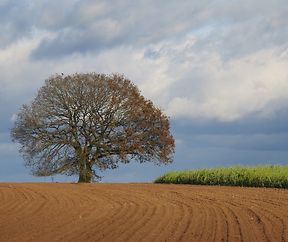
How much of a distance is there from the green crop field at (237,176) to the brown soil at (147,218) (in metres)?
7.25

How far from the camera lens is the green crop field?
30248mm

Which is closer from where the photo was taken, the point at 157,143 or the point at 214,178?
the point at 214,178

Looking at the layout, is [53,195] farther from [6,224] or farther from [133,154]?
[133,154]

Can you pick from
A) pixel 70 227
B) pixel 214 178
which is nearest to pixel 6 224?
pixel 70 227

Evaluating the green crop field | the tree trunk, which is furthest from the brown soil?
the tree trunk

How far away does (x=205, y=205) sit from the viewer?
19500mm

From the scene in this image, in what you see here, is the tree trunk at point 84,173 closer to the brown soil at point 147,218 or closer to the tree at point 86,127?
the tree at point 86,127

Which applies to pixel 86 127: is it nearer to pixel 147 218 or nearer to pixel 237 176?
pixel 237 176

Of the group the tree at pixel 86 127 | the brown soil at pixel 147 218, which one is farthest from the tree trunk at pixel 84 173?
the brown soil at pixel 147 218

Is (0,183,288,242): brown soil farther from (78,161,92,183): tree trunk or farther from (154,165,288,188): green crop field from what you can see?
(78,161,92,183): tree trunk

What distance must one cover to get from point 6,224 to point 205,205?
264 inches

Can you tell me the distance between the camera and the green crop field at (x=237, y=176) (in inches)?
1191

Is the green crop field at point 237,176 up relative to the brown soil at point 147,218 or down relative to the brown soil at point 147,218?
up

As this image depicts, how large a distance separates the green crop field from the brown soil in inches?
285
